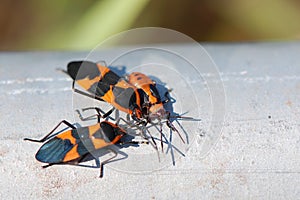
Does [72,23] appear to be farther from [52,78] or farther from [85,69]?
[52,78]

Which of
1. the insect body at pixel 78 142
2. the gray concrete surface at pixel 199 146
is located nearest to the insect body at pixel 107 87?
the insect body at pixel 78 142

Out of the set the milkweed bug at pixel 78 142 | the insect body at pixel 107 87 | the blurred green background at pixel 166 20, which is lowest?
the milkweed bug at pixel 78 142

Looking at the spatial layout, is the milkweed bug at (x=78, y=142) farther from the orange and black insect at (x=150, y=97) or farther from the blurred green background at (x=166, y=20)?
the blurred green background at (x=166, y=20)

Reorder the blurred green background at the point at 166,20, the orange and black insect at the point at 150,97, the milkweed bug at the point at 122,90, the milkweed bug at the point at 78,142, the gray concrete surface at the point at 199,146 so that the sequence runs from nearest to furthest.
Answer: the gray concrete surface at the point at 199,146 < the milkweed bug at the point at 78,142 < the orange and black insect at the point at 150,97 < the milkweed bug at the point at 122,90 < the blurred green background at the point at 166,20

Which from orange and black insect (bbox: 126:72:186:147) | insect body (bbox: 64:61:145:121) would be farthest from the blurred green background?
orange and black insect (bbox: 126:72:186:147)

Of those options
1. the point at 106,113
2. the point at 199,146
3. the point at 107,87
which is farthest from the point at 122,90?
the point at 199,146

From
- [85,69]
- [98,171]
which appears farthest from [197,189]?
[85,69]

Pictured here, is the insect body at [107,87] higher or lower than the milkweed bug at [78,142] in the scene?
higher

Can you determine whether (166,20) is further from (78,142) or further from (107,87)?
(78,142)
